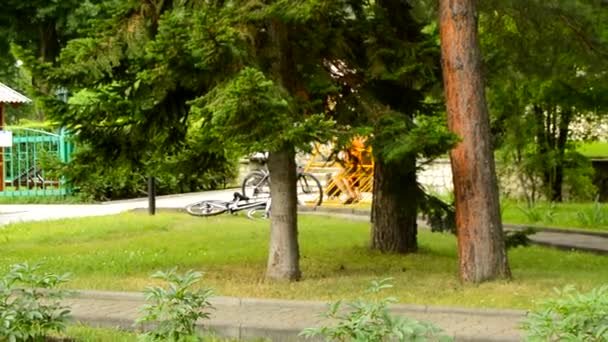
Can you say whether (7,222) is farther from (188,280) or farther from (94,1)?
(94,1)

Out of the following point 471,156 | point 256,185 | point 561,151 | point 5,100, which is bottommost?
point 256,185

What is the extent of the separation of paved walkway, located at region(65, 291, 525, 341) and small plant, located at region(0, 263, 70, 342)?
1.20 meters

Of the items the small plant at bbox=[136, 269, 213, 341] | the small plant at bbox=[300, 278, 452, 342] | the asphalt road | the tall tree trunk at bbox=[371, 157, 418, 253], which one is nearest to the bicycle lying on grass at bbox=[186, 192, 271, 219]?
the asphalt road

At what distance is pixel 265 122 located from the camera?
9.48 meters

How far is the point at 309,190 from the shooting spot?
24391 mm

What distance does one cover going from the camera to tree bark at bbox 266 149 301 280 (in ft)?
36.4

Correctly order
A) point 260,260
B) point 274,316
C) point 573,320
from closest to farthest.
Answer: point 573,320, point 274,316, point 260,260

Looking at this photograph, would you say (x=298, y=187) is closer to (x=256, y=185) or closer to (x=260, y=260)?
(x=256, y=185)

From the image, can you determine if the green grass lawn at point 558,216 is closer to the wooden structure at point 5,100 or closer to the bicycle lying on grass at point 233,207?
the bicycle lying on grass at point 233,207

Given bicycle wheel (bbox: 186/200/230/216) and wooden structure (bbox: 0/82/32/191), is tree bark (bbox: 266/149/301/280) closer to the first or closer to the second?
bicycle wheel (bbox: 186/200/230/216)

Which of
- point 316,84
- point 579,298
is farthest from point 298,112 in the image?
point 579,298

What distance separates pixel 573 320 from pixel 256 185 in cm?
1703

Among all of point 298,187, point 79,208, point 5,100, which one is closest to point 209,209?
point 298,187

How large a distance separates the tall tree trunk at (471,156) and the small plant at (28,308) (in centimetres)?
461
